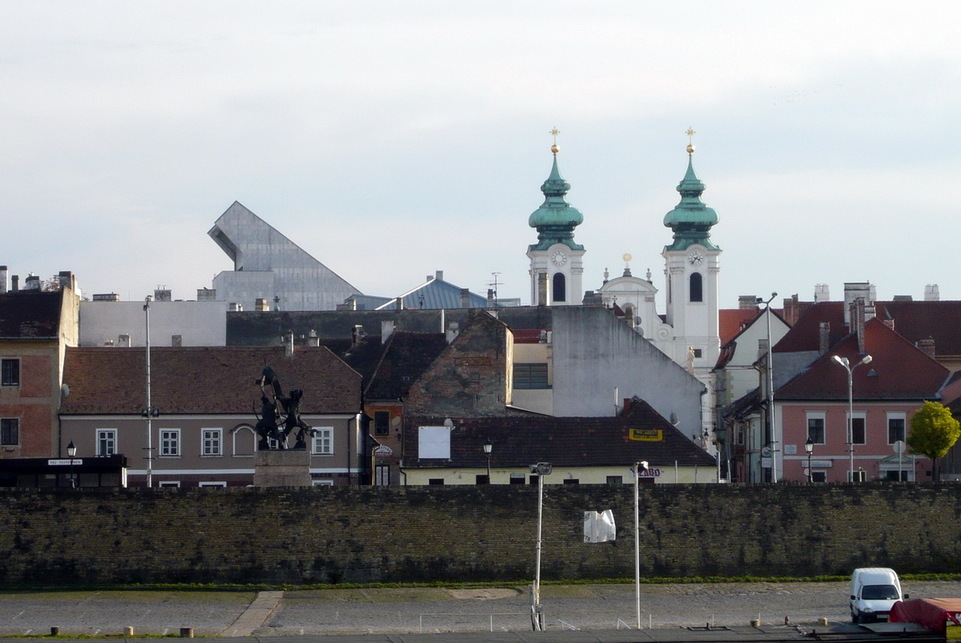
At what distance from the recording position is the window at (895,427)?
247ft

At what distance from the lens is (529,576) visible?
54.3m

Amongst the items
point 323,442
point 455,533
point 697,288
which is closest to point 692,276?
point 697,288

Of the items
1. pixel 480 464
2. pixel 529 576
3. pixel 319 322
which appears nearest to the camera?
pixel 529 576

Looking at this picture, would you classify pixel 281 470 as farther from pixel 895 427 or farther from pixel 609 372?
pixel 895 427

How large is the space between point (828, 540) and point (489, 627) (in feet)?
47.8

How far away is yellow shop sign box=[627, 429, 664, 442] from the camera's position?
2547 inches

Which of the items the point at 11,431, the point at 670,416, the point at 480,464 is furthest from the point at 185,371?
the point at 670,416

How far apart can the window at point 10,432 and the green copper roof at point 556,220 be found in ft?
309

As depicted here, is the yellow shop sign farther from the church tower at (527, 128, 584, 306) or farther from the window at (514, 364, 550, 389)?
the church tower at (527, 128, 584, 306)

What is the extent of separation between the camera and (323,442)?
69250 millimetres

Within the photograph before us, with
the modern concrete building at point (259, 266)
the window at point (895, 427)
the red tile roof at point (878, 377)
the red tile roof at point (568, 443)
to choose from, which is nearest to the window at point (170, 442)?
the red tile roof at point (568, 443)

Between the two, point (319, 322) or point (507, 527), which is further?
point (319, 322)

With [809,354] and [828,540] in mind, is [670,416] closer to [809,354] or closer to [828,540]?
[809,354]

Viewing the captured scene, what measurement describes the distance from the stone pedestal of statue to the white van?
1611cm
